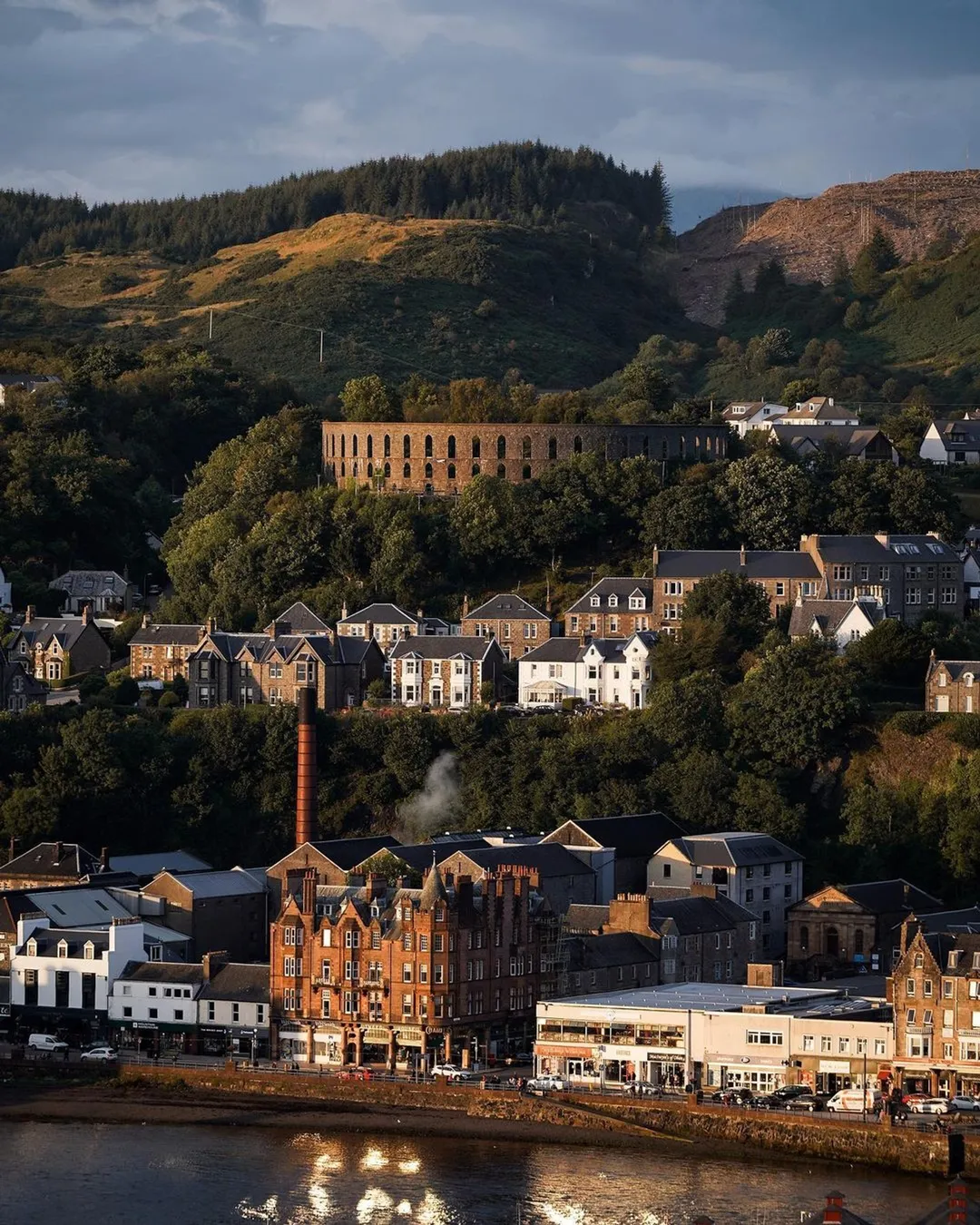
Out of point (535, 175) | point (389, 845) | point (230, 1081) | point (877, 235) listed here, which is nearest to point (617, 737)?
point (389, 845)

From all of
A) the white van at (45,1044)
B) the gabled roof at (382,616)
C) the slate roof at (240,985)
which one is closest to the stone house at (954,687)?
the gabled roof at (382,616)

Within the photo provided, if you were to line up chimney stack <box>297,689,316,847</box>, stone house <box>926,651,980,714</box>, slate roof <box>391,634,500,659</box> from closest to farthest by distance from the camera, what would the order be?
chimney stack <box>297,689,316,847</box> < stone house <box>926,651,980,714</box> < slate roof <box>391,634,500,659</box>

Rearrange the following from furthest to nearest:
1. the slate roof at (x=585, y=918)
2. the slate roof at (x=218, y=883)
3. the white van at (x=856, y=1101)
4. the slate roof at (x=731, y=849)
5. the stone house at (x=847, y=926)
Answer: the slate roof at (x=731, y=849)
the slate roof at (x=218, y=883)
the stone house at (x=847, y=926)
the slate roof at (x=585, y=918)
the white van at (x=856, y=1101)

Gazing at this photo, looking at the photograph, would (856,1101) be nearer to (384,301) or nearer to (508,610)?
(508,610)

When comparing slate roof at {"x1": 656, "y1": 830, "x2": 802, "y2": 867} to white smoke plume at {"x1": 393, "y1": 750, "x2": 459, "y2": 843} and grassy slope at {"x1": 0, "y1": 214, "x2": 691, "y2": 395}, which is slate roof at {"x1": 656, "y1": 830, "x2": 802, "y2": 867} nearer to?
white smoke plume at {"x1": 393, "y1": 750, "x2": 459, "y2": 843}

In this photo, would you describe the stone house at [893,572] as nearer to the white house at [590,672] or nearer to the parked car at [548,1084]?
the white house at [590,672]

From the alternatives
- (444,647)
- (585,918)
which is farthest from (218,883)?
(444,647)

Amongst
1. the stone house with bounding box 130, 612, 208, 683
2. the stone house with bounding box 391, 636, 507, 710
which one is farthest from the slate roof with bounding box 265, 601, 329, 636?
the stone house with bounding box 391, 636, 507, 710
